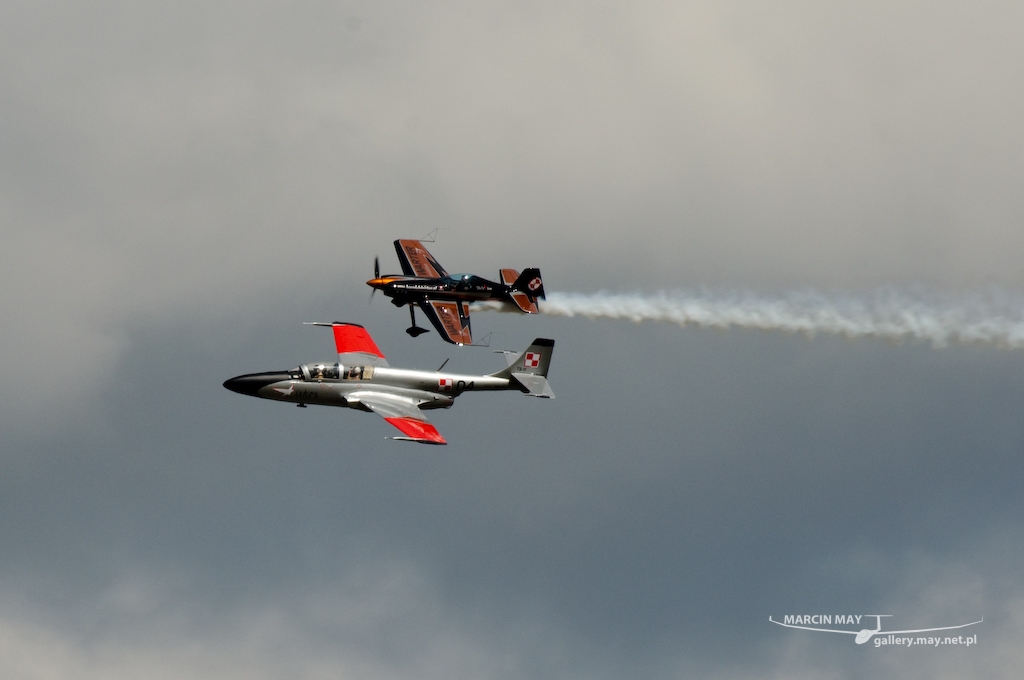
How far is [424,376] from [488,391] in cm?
496

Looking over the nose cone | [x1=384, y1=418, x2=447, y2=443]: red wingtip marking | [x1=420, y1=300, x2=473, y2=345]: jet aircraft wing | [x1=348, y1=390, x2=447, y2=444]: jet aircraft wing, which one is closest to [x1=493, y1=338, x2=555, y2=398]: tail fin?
[x1=420, y1=300, x2=473, y2=345]: jet aircraft wing

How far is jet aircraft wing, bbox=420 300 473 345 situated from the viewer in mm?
106438

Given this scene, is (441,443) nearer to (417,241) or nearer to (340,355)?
(340,355)

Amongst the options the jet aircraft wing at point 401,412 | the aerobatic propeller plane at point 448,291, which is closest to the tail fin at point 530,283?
the aerobatic propeller plane at point 448,291

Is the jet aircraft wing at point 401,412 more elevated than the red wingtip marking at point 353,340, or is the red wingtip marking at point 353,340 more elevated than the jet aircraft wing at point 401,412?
the red wingtip marking at point 353,340

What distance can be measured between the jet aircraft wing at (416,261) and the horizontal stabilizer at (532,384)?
13629mm

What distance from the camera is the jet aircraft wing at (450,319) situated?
349 ft

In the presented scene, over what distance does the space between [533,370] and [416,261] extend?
1673 centimetres

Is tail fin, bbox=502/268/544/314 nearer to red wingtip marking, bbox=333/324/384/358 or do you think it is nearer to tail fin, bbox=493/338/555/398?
tail fin, bbox=493/338/555/398

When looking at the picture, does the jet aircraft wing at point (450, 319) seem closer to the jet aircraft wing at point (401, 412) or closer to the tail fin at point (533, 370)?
the tail fin at point (533, 370)

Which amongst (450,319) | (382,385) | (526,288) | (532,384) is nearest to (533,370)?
(532,384)

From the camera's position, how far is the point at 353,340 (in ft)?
335

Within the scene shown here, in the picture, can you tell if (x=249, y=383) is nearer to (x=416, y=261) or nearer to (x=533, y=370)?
(x=533, y=370)

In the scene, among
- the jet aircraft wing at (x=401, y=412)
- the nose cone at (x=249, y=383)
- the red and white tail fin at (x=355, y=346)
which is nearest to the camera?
the jet aircraft wing at (x=401, y=412)
